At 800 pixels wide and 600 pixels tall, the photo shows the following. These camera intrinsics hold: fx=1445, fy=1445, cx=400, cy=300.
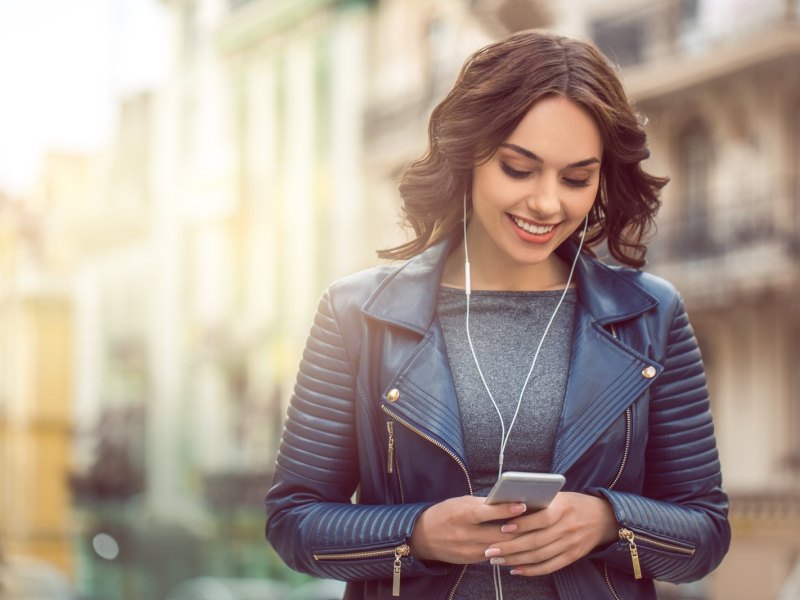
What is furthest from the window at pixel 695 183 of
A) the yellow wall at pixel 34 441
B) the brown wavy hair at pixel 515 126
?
the brown wavy hair at pixel 515 126

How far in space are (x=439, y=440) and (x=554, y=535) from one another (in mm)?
175

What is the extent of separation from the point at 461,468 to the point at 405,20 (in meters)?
10.8

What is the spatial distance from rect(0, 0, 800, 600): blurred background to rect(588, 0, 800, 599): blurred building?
0.78 meters

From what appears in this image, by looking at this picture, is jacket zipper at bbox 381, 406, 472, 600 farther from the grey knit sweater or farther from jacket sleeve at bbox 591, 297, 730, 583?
jacket sleeve at bbox 591, 297, 730, 583

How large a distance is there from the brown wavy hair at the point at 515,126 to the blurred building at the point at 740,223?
6913 mm

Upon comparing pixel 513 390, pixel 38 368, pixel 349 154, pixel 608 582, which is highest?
pixel 349 154

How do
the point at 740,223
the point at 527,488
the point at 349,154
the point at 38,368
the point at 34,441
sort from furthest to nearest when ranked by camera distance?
the point at 38,368, the point at 34,441, the point at 349,154, the point at 740,223, the point at 527,488

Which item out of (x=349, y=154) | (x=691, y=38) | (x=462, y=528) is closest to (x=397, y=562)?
(x=462, y=528)

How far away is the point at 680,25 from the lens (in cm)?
931

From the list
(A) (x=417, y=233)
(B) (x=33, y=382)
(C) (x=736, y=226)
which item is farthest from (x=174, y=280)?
(A) (x=417, y=233)

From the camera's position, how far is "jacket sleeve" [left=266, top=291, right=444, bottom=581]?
167 centimetres

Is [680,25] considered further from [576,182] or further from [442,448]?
[442,448]

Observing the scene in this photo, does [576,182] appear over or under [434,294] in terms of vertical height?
over

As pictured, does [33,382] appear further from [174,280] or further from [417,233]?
[417,233]
